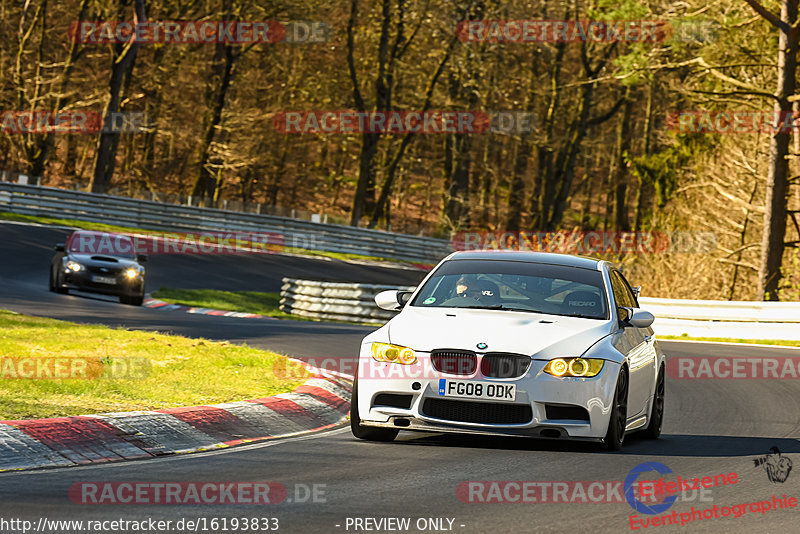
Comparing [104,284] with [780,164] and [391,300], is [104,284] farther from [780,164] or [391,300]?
[780,164]

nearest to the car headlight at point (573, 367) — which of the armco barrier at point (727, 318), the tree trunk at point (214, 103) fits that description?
the armco barrier at point (727, 318)

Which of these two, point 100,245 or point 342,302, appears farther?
point 342,302

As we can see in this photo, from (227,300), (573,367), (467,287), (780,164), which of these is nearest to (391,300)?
(467,287)

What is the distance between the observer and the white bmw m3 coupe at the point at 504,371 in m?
8.44

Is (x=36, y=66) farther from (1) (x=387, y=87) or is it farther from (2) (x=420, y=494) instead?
(2) (x=420, y=494)

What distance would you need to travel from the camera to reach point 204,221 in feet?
138

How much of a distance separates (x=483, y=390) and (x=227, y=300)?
21.5 metres

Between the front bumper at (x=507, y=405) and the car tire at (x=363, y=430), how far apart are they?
258 millimetres

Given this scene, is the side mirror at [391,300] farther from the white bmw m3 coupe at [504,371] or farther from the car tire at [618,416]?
the car tire at [618,416]

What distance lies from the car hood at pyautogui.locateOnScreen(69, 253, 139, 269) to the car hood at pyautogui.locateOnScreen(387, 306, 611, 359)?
52.1ft

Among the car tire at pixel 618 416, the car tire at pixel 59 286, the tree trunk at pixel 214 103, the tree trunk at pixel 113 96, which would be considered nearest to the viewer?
the car tire at pixel 618 416

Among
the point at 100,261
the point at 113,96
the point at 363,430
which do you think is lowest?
Result: the point at 100,261

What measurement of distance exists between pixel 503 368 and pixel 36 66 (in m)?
44.4

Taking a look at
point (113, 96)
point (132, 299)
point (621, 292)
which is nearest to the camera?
point (621, 292)
